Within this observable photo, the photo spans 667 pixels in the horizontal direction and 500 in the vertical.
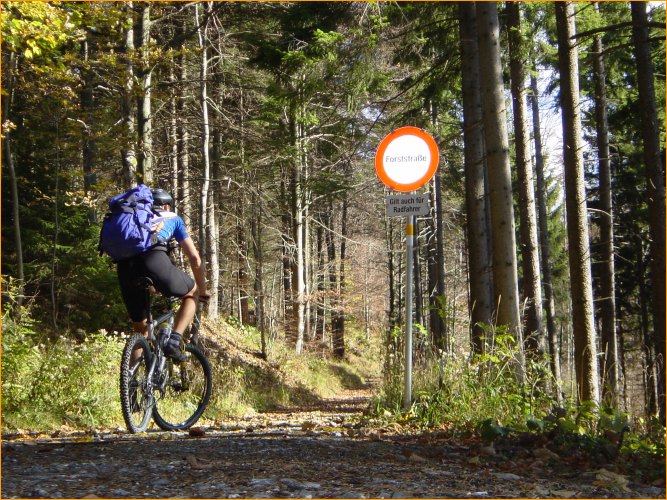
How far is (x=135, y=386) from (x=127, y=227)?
1552mm

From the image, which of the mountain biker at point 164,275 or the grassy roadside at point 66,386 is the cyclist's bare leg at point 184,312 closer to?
the mountain biker at point 164,275

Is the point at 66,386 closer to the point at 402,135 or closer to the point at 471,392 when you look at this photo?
the point at 471,392

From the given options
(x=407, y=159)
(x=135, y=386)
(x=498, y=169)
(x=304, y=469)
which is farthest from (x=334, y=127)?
(x=304, y=469)

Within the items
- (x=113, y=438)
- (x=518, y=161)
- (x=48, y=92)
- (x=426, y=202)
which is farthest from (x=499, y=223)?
(x=48, y=92)

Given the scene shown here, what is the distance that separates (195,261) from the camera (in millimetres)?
6844

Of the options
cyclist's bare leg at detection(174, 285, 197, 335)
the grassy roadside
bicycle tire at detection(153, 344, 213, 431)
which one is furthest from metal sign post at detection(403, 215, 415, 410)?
the grassy roadside

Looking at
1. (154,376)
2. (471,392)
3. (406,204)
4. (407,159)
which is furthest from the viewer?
(407,159)

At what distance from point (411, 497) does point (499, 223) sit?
5486 millimetres

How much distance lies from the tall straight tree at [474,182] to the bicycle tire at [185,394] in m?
4.14

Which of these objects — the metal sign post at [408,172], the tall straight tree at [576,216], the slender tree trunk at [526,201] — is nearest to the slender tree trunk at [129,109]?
the metal sign post at [408,172]

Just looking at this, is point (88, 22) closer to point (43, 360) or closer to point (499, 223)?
point (43, 360)

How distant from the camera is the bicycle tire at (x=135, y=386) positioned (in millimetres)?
6535

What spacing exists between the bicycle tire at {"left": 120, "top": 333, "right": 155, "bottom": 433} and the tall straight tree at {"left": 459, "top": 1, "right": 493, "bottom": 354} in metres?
4.98

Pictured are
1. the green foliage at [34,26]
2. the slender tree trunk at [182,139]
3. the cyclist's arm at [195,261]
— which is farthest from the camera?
the slender tree trunk at [182,139]
